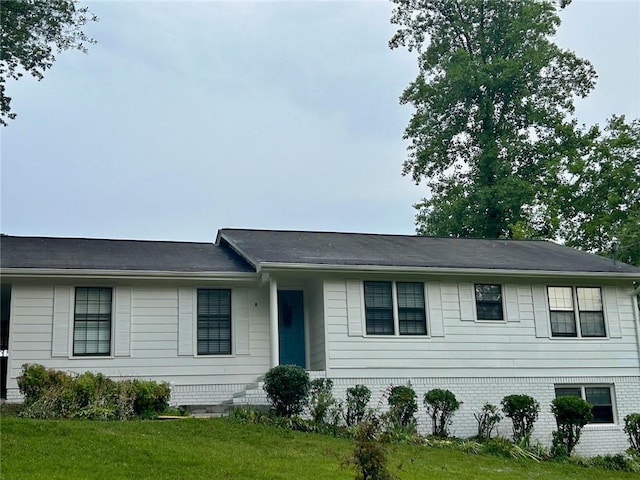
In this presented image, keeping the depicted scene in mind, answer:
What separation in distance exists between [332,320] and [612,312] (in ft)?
22.4

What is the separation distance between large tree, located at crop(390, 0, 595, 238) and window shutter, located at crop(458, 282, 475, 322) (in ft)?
43.1

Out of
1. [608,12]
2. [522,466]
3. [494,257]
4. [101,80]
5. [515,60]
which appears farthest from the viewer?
[515,60]

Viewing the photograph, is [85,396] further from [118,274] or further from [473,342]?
[473,342]

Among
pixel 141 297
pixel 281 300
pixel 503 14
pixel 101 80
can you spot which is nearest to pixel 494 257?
pixel 281 300

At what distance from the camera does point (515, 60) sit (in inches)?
1220

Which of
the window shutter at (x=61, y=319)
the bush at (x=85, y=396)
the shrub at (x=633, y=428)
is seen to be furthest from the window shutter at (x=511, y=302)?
the window shutter at (x=61, y=319)

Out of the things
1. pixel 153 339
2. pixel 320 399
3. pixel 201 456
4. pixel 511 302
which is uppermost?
pixel 511 302

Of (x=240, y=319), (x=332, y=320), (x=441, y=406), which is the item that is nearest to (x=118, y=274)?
(x=240, y=319)

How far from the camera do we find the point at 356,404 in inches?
576

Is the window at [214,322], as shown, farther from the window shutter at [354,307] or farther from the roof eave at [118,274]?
the window shutter at [354,307]

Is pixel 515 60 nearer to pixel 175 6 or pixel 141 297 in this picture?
pixel 175 6

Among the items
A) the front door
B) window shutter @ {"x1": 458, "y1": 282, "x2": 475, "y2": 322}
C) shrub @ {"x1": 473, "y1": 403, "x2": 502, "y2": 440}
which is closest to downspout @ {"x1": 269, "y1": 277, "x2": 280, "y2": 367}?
the front door

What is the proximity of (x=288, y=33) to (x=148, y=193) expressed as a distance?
8682 mm

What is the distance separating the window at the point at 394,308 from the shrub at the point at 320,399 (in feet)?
5.65
